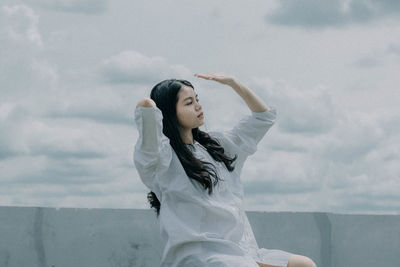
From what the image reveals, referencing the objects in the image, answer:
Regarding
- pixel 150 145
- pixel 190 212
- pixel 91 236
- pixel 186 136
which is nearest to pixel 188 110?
pixel 186 136

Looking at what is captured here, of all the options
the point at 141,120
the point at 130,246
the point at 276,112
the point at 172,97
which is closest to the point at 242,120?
the point at 276,112

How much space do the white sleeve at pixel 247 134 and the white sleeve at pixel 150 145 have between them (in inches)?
15.4

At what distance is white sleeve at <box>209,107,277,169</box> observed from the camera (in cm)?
278

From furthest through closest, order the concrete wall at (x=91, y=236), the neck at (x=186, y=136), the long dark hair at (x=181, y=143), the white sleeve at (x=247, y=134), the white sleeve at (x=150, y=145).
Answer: the concrete wall at (x=91, y=236), the white sleeve at (x=247, y=134), the neck at (x=186, y=136), the long dark hair at (x=181, y=143), the white sleeve at (x=150, y=145)

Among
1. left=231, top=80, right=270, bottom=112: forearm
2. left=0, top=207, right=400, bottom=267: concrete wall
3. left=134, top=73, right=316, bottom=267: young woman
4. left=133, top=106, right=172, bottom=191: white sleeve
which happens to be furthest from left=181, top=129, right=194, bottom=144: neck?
left=0, top=207, right=400, bottom=267: concrete wall

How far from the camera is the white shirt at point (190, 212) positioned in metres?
2.37

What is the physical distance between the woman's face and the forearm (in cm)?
19

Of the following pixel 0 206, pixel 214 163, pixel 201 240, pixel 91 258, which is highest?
pixel 214 163

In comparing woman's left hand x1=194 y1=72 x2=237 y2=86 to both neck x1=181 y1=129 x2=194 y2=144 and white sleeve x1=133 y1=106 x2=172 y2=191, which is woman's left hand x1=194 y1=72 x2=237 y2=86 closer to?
neck x1=181 y1=129 x2=194 y2=144

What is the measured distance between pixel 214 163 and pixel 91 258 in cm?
116

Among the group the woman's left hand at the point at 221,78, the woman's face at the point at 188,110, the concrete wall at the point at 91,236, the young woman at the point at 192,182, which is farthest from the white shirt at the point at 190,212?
the concrete wall at the point at 91,236

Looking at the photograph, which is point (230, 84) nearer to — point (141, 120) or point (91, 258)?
point (141, 120)

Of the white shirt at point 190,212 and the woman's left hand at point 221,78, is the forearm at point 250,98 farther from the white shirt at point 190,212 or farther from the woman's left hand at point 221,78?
the white shirt at point 190,212

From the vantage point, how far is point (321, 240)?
3918mm
